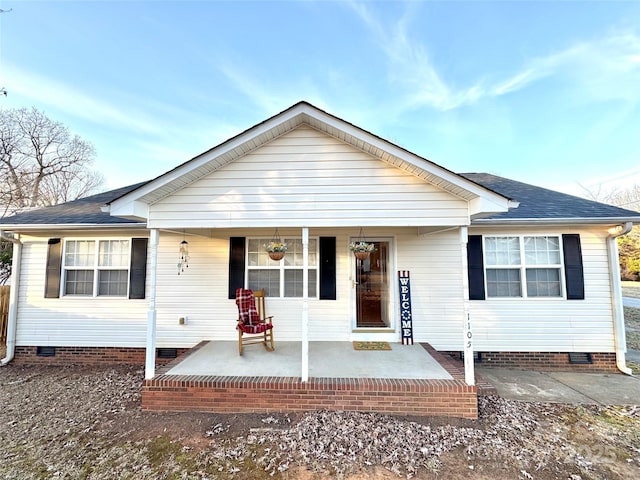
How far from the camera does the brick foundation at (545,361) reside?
5262 millimetres

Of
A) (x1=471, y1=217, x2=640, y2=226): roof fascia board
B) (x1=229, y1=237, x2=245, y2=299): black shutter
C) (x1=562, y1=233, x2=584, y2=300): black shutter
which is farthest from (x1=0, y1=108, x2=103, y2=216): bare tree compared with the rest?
(x1=562, y1=233, x2=584, y2=300): black shutter

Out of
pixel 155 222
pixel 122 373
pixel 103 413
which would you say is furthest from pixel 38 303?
pixel 155 222

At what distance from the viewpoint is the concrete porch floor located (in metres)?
3.96

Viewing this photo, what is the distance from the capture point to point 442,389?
11.7 ft

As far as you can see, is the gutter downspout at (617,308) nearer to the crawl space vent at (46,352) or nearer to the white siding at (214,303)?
the white siding at (214,303)

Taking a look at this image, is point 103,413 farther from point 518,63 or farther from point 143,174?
point 143,174

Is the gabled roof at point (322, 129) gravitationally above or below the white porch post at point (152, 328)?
above

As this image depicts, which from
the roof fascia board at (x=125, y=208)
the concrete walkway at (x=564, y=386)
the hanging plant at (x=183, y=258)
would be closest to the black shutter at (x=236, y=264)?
the hanging plant at (x=183, y=258)

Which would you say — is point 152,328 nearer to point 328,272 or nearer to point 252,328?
point 252,328

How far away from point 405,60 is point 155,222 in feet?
39.3

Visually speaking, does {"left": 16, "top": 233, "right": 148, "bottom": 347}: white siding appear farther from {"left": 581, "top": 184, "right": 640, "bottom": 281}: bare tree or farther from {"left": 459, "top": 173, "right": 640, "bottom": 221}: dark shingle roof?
{"left": 581, "top": 184, "right": 640, "bottom": 281}: bare tree

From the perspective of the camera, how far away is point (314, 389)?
12.0 feet

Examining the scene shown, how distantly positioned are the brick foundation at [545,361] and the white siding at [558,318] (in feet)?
0.34

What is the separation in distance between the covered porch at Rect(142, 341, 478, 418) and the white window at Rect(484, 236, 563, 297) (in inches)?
90.4
